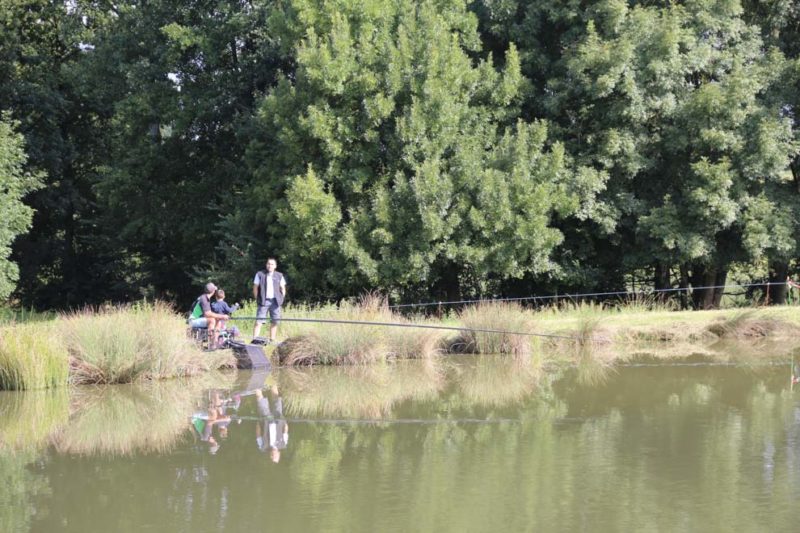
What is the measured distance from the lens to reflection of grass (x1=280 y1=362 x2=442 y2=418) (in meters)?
13.1

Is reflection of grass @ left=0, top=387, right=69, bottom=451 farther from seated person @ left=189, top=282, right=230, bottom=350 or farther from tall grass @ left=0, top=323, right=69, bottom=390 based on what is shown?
seated person @ left=189, top=282, right=230, bottom=350

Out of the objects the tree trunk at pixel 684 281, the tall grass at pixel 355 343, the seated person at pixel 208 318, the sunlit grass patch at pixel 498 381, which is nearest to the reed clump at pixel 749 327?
the sunlit grass patch at pixel 498 381

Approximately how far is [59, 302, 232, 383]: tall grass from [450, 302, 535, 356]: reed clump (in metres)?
4.89

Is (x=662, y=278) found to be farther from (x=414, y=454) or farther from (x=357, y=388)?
(x=414, y=454)

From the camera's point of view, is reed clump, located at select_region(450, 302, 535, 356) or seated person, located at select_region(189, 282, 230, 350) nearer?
seated person, located at select_region(189, 282, 230, 350)

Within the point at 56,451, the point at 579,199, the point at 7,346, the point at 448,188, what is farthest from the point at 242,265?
the point at 56,451

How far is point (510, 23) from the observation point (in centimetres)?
2675

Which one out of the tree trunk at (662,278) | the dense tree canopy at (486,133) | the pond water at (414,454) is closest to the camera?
the pond water at (414,454)

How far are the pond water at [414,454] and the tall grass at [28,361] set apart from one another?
1.26ft

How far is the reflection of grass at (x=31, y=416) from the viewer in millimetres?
11367

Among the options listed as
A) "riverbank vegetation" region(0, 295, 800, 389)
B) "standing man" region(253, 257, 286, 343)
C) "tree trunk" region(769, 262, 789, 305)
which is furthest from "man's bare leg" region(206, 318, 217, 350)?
"tree trunk" region(769, 262, 789, 305)

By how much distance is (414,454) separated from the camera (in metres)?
10.3

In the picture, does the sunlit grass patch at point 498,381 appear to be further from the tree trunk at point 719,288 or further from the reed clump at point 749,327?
the tree trunk at point 719,288

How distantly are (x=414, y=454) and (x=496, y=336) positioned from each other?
755 centimetres
